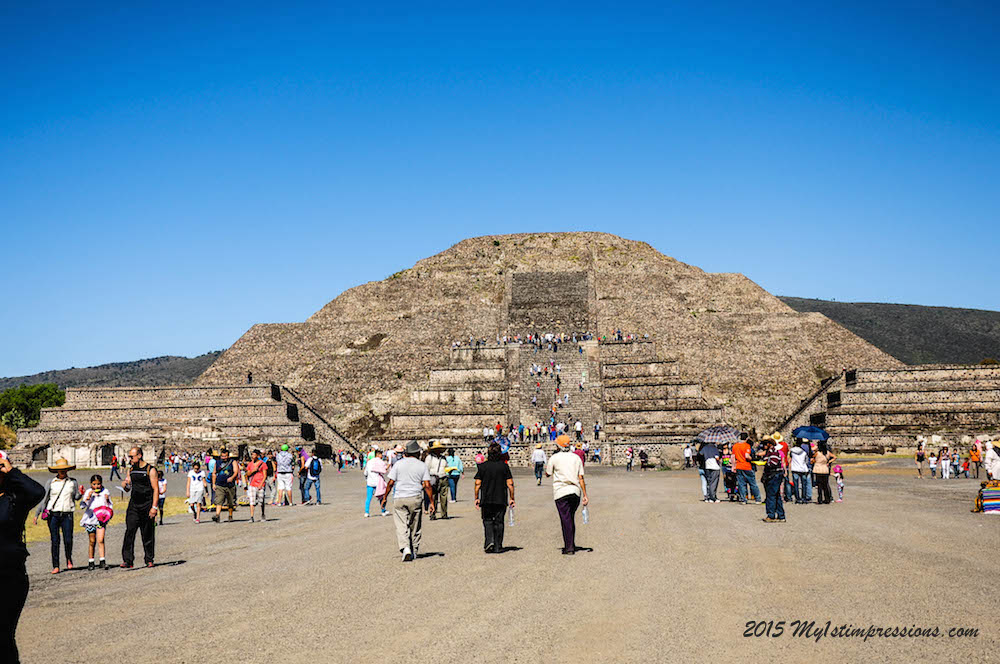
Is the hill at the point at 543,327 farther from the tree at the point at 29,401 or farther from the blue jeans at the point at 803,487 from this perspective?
the tree at the point at 29,401

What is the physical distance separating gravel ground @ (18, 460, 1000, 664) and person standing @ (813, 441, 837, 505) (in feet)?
10.6

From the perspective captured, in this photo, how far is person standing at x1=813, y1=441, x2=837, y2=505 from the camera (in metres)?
20.0

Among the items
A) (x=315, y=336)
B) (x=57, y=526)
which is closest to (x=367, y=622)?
(x=57, y=526)

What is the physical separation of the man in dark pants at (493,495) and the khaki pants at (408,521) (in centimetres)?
95

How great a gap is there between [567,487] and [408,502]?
2.26m

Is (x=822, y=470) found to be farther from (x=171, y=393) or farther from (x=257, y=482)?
(x=171, y=393)

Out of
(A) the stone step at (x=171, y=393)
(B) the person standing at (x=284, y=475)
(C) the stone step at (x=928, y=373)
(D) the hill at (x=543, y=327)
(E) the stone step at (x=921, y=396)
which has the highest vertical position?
(D) the hill at (x=543, y=327)

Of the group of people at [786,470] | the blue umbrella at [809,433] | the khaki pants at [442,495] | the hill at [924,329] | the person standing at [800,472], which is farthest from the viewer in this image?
the hill at [924,329]

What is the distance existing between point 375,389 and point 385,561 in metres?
43.2

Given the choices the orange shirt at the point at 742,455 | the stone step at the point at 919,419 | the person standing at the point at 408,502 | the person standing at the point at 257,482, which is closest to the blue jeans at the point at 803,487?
the orange shirt at the point at 742,455

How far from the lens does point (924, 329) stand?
14112cm

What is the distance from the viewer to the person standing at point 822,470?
65.5 ft

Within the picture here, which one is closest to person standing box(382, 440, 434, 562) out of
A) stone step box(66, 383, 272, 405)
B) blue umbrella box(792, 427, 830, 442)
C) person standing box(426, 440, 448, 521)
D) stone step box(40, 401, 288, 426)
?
person standing box(426, 440, 448, 521)

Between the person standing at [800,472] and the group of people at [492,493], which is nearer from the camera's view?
the group of people at [492,493]
